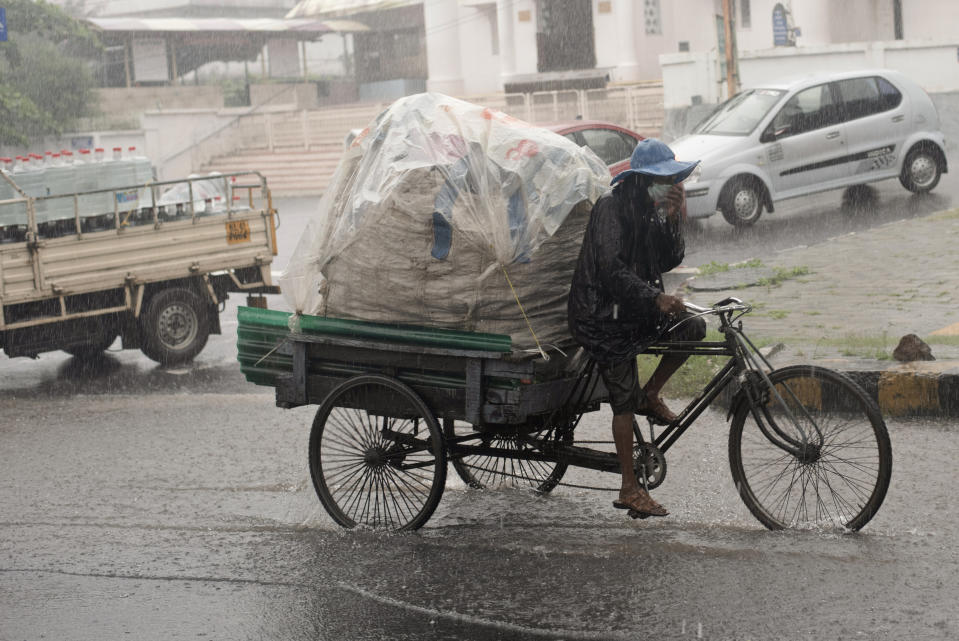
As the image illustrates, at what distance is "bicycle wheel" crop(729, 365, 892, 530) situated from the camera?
4.70 metres

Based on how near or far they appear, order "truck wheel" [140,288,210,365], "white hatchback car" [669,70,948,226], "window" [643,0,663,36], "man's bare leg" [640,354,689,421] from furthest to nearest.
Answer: "window" [643,0,663,36], "white hatchback car" [669,70,948,226], "truck wheel" [140,288,210,365], "man's bare leg" [640,354,689,421]

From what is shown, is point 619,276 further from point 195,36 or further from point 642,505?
point 195,36

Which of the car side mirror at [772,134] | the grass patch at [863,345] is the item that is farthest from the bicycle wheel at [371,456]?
the car side mirror at [772,134]

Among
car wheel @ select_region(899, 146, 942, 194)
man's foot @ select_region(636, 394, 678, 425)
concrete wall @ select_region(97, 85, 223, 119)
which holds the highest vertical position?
concrete wall @ select_region(97, 85, 223, 119)

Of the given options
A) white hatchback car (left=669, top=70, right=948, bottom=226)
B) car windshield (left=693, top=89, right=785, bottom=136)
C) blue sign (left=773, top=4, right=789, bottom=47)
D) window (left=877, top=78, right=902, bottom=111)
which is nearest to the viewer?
white hatchback car (left=669, top=70, right=948, bottom=226)

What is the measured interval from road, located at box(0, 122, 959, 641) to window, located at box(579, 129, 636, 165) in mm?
7533

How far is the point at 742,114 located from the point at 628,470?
11.6 metres

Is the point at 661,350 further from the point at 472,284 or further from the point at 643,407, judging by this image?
the point at 472,284

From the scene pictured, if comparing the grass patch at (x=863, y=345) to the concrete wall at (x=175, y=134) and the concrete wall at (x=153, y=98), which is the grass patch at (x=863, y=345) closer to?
the concrete wall at (x=175, y=134)

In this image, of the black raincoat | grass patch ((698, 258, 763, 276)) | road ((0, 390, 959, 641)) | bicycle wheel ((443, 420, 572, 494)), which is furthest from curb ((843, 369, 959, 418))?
grass patch ((698, 258, 763, 276))

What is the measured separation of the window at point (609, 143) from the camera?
571 inches

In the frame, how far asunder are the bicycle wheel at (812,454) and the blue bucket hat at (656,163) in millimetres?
920

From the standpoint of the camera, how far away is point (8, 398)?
31.9ft

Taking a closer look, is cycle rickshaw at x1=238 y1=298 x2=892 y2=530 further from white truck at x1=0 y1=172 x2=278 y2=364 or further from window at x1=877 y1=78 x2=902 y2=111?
window at x1=877 y1=78 x2=902 y2=111
